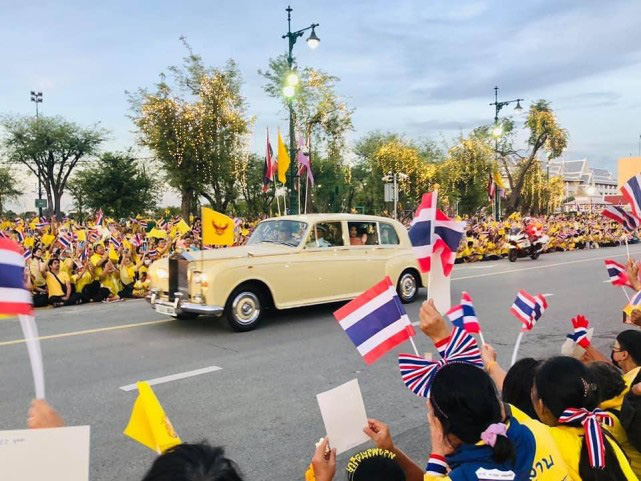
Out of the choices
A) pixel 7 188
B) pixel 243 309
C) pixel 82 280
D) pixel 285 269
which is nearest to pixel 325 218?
pixel 285 269

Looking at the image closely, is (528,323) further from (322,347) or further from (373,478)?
(322,347)

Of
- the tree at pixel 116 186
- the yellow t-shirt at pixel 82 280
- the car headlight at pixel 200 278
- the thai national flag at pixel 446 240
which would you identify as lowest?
the yellow t-shirt at pixel 82 280

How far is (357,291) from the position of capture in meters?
9.58

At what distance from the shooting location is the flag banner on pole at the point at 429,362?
221 centimetres

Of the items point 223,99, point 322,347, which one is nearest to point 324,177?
point 223,99

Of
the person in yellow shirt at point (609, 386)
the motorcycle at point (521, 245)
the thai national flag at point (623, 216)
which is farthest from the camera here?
the motorcycle at point (521, 245)

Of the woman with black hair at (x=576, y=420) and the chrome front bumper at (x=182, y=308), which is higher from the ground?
the woman with black hair at (x=576, y=420)

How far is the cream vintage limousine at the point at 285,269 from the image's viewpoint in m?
7.88

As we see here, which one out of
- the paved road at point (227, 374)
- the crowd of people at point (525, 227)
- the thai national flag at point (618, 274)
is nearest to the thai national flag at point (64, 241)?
the paved road at point (227, 374)

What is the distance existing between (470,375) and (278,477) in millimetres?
2367

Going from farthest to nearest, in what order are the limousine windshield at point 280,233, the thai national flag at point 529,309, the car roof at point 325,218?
the car roof at point 325,218 → the limousine windshield at point 280,233 → the thai national flag at point 529,309

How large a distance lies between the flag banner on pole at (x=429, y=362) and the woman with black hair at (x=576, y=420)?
34cm

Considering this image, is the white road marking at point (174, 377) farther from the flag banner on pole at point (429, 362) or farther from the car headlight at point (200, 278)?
the flag banner on pole at point (429, 362)

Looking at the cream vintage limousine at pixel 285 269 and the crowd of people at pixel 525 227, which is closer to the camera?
the cream vintage limousine at pixel 285 269
